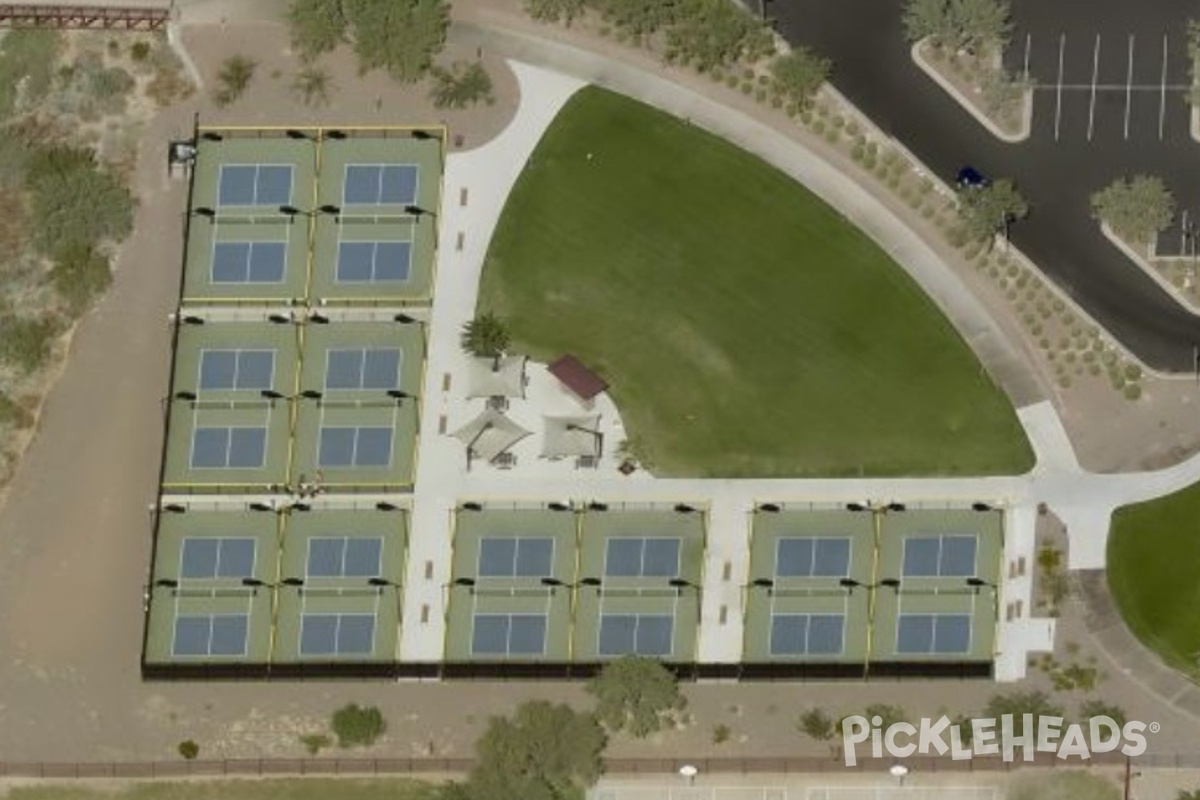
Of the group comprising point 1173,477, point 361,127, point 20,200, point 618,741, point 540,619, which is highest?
point 361,127

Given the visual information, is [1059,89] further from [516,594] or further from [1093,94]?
[516,594]

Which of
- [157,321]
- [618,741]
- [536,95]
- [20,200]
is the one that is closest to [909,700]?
[618,741]

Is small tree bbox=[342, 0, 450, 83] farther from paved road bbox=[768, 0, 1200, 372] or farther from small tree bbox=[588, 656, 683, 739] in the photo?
small tree bbox=[588, 656, 683, 739]

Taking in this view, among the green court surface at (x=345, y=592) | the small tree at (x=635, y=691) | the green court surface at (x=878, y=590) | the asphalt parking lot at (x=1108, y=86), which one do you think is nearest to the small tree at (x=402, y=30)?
the green court surface at (x=345, y=592)

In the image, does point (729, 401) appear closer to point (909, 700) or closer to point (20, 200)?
point (909, 700)

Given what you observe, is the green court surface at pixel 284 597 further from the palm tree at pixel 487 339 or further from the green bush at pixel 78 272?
the green bush at pixel 78 272

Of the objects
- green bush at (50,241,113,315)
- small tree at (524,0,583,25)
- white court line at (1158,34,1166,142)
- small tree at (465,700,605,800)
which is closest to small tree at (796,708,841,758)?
small tree at (465,700,605,800)
